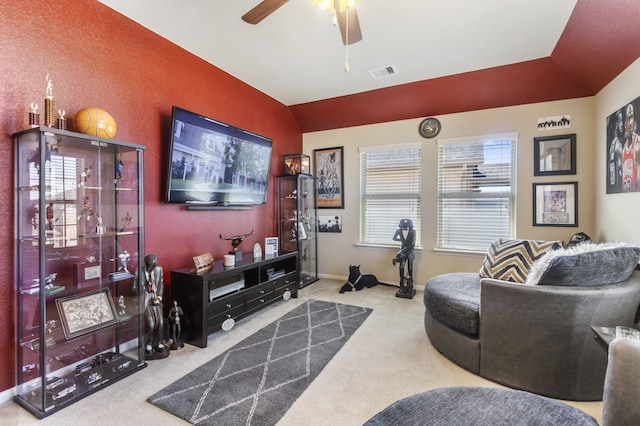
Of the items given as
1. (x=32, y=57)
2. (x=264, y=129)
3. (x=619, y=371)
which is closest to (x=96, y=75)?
(x=32, y=57)

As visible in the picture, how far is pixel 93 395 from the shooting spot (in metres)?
2.04

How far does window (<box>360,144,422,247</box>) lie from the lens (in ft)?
15.2

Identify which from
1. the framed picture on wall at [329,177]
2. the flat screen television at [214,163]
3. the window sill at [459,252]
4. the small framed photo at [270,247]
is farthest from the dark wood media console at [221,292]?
the window sill at [459,252]

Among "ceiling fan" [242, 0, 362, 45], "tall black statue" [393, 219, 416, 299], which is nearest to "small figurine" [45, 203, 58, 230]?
"ceiling fan" [242, 0, 362, 45]

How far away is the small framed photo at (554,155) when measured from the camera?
3695 mm

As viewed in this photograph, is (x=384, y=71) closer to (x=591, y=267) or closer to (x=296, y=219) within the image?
(x=296, y=219)

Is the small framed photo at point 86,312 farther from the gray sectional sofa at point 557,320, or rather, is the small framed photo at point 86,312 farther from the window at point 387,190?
the window at point 387,190

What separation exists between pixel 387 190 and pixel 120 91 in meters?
3.58

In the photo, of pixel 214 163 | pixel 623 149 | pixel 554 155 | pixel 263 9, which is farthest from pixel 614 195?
pixel 214 163

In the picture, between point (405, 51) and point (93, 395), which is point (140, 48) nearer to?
point (405, 51)

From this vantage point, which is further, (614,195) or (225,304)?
(614,195)

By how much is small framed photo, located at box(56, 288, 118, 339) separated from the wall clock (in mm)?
4146

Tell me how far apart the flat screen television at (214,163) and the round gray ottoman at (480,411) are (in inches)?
103

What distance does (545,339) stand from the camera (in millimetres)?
2035
